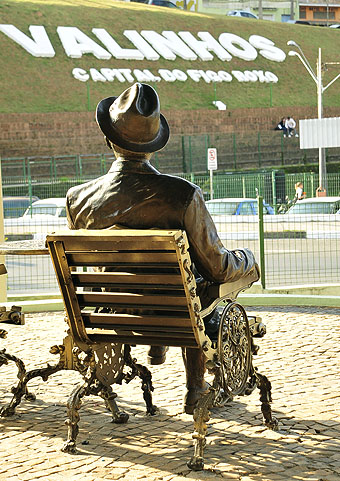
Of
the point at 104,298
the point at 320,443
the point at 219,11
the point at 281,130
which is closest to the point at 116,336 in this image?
the point at 104,298

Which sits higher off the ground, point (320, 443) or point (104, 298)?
point (104, 298)

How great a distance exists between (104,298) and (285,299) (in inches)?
208

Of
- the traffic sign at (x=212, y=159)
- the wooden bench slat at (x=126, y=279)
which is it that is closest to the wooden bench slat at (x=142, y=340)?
the wooden bench slat at (x=126, y=279)

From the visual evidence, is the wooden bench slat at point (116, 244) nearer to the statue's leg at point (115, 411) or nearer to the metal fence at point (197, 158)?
the statue's leg at point (115, 411)

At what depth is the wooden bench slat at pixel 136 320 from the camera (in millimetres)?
4531

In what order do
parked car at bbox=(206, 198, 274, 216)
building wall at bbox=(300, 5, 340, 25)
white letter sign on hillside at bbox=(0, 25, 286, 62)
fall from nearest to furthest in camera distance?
parked car at bbox=(206, 198, 274, 216) → white letter sign on hillside at bbox=(0, 25, 286, 62) → building wall at bbox=(300, 5, 340, 25)

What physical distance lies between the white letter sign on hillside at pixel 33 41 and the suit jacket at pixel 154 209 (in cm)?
4690

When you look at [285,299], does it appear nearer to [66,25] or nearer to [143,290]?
[143,290]

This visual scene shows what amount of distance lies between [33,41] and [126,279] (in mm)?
48710

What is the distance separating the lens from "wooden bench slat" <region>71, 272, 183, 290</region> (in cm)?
444

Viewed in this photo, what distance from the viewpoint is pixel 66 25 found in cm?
5447

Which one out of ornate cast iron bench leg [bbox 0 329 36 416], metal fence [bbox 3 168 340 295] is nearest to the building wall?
metal fence [bbox 3 168 340 295]

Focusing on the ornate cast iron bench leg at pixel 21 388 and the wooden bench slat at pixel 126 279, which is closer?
the wooden bench slat at pixel 126 279

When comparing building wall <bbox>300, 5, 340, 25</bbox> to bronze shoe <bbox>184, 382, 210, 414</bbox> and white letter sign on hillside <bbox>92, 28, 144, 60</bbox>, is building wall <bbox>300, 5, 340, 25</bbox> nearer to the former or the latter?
white letter sign on hillside <bbox>92, 28, 144, 60</bbox>
